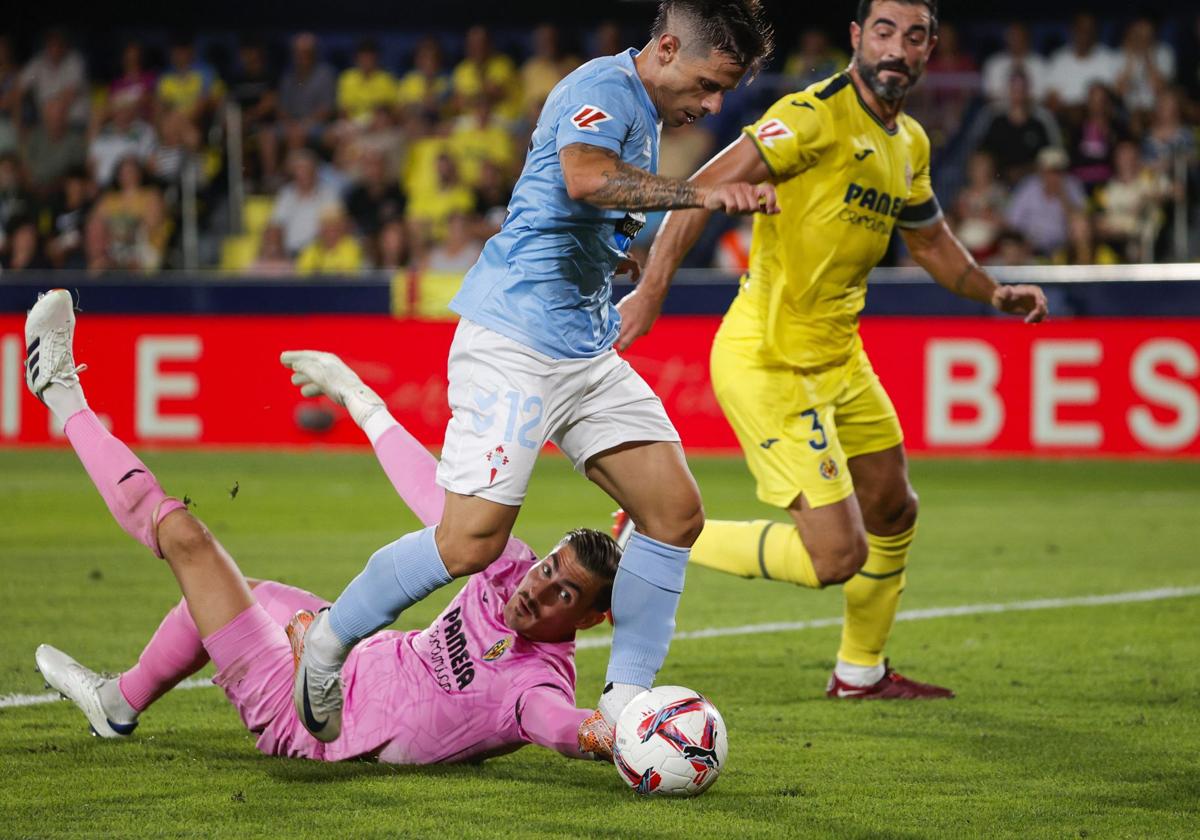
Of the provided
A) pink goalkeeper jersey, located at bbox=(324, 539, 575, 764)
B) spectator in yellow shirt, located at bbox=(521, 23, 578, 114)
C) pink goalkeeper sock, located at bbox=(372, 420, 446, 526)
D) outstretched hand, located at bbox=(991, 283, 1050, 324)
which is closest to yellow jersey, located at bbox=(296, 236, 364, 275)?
spectator in yellow shirt, located at bbox=(521, 23, 578, 114)

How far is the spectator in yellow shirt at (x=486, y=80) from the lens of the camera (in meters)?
17.3

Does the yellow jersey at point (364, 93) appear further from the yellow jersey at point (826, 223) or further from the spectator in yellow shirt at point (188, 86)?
the yellow jersey at point (826, 223)

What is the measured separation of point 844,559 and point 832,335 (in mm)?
797

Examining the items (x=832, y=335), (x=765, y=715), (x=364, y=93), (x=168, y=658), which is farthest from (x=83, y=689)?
(x=364, y=93)

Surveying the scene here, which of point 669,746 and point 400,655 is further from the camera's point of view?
point 400,655

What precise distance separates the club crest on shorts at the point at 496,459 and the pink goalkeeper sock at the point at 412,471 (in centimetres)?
51

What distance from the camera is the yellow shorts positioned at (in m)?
5.43

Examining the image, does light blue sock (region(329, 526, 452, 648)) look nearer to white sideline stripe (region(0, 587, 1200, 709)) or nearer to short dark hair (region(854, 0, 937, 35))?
white sideline stripe (region(0, 587, 1200, 709))

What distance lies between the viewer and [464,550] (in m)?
4.18

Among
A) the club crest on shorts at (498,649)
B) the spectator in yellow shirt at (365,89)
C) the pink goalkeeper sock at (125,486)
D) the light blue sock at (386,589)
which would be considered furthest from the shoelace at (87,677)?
the spectator in yellow shirt at (365,89)

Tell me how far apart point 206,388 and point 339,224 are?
9.32ft

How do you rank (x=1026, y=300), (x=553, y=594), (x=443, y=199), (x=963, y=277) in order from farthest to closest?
(x=443, y=199)
(x=963, y=277)
(x=1026, y=300)
(x=553, y=594)

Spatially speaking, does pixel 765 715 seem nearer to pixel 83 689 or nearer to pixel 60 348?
pixel 83 689

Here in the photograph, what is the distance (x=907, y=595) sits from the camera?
300 inches
